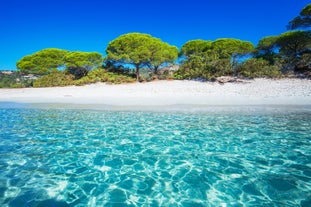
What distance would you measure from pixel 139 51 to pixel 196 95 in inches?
538

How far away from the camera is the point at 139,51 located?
27.5 meters

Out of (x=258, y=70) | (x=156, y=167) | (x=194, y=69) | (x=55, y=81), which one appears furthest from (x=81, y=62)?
(x=156, y=167)

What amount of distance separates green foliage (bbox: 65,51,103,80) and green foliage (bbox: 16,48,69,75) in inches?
124

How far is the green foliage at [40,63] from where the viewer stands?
31.0 m

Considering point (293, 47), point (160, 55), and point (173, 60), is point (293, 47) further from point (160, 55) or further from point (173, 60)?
point (160, 55)

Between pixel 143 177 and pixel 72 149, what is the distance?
2800 mm

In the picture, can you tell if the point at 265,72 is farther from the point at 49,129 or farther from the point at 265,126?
the point at 49,129

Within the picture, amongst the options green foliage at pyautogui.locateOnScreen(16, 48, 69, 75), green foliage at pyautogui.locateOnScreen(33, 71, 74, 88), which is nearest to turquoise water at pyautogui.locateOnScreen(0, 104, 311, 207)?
green foliage at pyautogui.locateOnScreen(33, 71, 74, 88)

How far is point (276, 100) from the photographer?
14.8 meters

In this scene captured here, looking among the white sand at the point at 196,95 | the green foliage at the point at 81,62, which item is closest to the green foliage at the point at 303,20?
the white sand at the point at 196,95

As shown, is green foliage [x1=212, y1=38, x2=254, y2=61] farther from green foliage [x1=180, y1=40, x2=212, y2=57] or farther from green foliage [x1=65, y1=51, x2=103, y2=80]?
green foliage [x1=65, y1=51, x2=103, y2=80]

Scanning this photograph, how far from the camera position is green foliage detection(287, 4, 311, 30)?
73.1ft

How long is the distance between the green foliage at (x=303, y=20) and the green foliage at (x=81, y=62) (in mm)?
28583

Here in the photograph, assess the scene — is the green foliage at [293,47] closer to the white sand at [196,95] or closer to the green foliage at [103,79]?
the white sand at [196,95]
